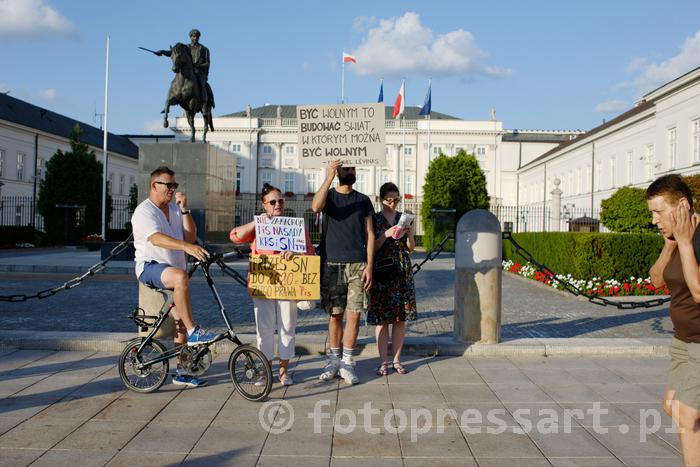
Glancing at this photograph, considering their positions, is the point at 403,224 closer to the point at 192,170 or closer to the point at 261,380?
the point at 261,380

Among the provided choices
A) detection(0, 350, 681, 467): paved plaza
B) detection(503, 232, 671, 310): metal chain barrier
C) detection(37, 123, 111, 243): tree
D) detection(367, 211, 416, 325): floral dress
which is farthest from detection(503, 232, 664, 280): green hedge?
detection(37, 123, 111, 243): tree

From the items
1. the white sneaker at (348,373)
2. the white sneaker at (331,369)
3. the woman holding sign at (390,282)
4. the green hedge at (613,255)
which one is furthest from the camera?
the green hedge at (613,255)

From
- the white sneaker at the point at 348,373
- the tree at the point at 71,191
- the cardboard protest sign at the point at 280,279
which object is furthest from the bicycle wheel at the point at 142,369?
the tree at the point at 71,191

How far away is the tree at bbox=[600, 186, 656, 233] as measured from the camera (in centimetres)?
2992

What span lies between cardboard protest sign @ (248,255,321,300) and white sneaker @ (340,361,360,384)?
2.54 feet

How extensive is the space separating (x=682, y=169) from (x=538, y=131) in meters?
57.4

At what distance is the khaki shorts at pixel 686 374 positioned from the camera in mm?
3076

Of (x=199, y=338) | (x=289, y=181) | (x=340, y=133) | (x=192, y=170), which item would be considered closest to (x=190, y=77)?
(x=192, y=170)

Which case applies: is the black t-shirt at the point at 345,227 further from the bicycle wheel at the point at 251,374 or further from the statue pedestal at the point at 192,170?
the statue pedestal at the point at 192,170

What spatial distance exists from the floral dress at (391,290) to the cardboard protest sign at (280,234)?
88 centimetres

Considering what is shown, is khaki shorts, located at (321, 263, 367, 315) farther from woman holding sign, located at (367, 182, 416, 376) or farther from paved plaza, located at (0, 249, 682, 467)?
paved plaza, located at (0, 249, 682, 467)

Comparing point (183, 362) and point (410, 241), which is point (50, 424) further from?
point (410, 241)

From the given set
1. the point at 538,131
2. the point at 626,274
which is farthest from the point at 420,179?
the point at 626,274

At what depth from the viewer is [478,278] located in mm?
7461
